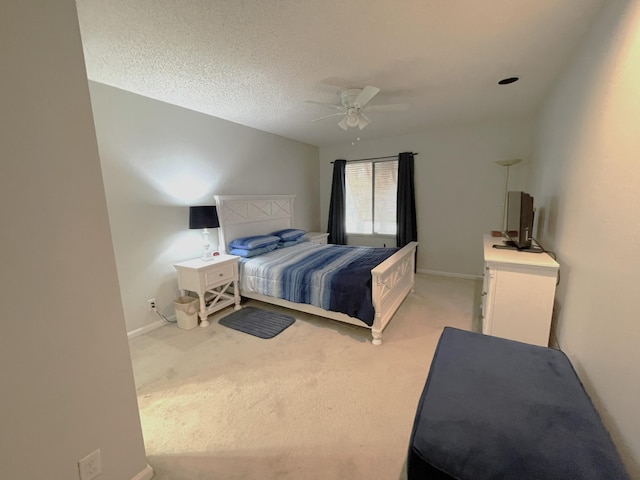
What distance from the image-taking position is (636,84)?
1.17 meters

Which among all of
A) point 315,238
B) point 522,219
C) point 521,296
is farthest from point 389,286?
point 315,238

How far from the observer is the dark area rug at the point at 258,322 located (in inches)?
110

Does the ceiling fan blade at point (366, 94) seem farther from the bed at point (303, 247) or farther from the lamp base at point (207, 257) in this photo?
the lamp base at point (207, 257)

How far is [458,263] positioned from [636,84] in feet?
12.0

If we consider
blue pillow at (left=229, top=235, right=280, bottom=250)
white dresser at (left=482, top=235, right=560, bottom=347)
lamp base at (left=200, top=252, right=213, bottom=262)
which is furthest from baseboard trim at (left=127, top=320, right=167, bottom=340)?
white dresser at (left=482, top=235, right=560, bottom=347)

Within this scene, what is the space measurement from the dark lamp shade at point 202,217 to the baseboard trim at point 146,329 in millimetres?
Answer: 1193

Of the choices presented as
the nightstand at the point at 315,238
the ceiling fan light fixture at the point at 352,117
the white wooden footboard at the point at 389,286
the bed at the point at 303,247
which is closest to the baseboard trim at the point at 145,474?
the bed at the point at 303,247

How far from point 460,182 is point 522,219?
2.30m

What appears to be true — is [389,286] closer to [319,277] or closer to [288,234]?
[319,277]

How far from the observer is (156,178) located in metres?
2.89

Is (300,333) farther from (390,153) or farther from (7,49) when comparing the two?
(390,153)

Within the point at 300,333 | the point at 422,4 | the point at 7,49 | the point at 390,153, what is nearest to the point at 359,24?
the point at 422,4

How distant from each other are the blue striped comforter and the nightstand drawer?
173 mm

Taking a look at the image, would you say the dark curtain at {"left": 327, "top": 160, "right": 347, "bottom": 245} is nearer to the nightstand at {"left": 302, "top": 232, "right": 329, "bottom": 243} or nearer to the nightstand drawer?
the nightstand at {"left": 302, "top": 232, "right": 329, "bottom": 243}
